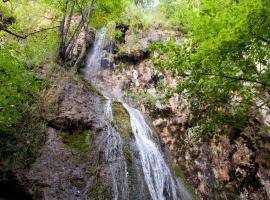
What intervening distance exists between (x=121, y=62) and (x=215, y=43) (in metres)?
10.4

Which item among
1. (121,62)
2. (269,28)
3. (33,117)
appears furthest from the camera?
(121,62)

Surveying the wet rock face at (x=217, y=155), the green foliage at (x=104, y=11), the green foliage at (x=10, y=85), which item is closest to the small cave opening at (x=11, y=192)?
the green foliage at (x=10, y=85)

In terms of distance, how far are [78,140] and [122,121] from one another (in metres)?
2.20

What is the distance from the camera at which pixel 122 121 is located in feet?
30.1

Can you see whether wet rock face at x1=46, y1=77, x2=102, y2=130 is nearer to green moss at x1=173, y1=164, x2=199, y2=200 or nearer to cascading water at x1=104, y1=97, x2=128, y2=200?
cascading water at x1=104, y1=97, x2=128, y2=200

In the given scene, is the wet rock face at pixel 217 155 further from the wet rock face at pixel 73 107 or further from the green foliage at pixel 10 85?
the green foliage at pixel 10 85

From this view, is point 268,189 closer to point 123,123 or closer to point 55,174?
point 123,123

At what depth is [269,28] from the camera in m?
6.09

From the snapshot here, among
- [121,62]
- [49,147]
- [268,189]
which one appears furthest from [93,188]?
[121,62]

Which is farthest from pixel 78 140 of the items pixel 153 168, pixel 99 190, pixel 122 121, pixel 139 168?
pixel 153 168

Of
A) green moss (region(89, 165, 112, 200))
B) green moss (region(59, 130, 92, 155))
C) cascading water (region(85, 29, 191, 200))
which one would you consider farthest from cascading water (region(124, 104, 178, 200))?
green moss (region(59, 130, 92, 155))

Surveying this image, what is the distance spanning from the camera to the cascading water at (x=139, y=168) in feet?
22.1

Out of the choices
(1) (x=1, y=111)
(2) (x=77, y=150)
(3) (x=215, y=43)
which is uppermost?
(3) (x=215, y=43)

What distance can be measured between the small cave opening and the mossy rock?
315cm
